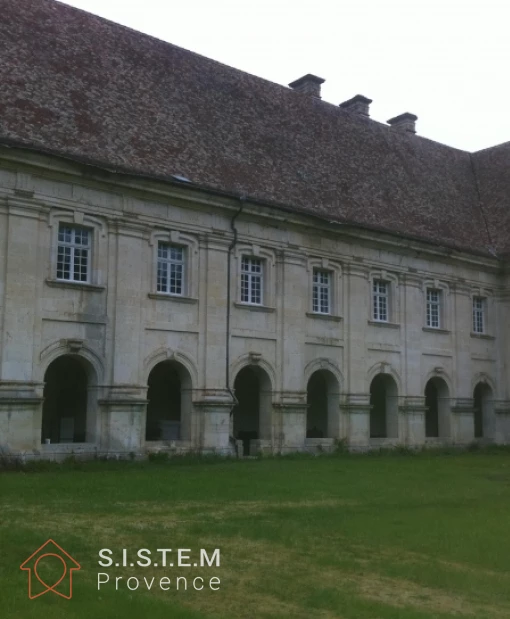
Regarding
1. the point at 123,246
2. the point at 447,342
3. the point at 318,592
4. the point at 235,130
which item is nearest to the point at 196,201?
the point at 123,246

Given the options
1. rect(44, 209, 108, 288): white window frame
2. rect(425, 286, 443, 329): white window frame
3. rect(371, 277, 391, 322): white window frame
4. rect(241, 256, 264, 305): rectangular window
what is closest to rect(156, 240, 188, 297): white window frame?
rect(44, 209, 108, 288): white window frame

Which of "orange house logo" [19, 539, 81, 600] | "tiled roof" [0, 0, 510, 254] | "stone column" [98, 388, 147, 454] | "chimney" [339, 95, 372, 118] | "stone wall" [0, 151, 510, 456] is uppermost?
"chimney" [339, 95, 372, 118]

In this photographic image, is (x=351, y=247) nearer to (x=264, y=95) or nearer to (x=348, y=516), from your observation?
(x=264, y=95)

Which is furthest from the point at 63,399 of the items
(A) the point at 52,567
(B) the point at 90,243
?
(A) the point at 52,567

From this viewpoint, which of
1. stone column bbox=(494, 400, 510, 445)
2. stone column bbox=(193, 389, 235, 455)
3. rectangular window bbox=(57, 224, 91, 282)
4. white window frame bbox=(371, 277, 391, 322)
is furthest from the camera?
stone column bbox=(494, 400, 510, 445)

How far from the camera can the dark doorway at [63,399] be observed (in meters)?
23.8

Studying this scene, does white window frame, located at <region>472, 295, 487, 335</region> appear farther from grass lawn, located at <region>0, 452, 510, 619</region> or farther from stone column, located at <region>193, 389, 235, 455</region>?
grass lawn, located at <region>0, 452, 510, 619</region>

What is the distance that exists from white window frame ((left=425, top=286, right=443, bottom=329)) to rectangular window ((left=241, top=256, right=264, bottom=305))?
8.07 meters

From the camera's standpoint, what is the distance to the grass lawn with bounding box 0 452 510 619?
7.12 meters

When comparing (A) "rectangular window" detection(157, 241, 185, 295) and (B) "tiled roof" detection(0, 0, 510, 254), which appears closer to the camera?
(B) "tiled roof" detection(0, 0, 510, 254)

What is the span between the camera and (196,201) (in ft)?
75.8

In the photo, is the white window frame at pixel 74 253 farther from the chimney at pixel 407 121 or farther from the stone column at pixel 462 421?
the chimney at pixel 407 121

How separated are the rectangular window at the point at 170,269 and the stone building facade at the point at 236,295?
0.16ft

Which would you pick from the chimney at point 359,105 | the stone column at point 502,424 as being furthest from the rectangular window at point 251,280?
the chimney at point 359,105
